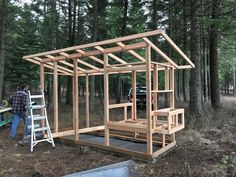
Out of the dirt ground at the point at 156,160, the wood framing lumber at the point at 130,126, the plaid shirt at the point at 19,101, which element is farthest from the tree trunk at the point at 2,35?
the wood framing lumber at the point at 130,126

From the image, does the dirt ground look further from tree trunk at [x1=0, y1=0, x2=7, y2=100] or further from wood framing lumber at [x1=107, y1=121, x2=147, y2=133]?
tree trunk at [x1=0, y1=0, x2=7, y2=100]

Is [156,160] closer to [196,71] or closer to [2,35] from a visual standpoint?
[196,71]

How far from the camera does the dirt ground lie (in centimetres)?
402

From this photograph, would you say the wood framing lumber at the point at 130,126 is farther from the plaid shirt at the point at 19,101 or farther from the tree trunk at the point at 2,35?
the tree trunk at the point at 2,35

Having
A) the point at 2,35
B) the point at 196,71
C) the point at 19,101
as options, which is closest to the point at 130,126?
the point at 19,101

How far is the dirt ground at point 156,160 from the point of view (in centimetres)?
402

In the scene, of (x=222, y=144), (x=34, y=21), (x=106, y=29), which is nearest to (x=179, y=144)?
(x=222, y=144)

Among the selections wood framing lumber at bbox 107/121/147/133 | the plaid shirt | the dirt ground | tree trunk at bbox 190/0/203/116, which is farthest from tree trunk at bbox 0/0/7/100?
tree trunk at bbox 190/0/203/116

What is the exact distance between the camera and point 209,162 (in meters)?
4.43

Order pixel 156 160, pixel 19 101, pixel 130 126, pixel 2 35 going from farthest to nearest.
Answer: pixel 2 35, pixel 19 101, pixel 130 126, pixel 156 160

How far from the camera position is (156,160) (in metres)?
4.64

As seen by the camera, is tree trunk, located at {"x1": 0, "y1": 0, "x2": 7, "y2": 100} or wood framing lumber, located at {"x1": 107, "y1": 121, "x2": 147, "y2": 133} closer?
wood framing lumber, located at {"x1": 107, "y1": 121, "x2": 147, "y2": 133}

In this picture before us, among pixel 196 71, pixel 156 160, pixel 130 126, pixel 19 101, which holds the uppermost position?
pixel 196 71

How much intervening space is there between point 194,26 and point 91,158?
6057 millimetres
